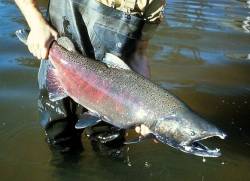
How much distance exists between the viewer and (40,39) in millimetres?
3625

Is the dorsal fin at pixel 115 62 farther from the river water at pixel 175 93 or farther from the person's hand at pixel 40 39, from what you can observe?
the river water at pixel 175 93

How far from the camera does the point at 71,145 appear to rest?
4684 millimetres

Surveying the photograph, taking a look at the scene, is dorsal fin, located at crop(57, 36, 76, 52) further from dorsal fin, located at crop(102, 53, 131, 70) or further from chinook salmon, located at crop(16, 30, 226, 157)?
dorsal fin, located at crop(102, 53, 131, 70)

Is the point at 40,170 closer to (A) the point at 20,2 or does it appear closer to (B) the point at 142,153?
(B) the point at 142,153

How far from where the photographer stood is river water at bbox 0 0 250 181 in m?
4.93

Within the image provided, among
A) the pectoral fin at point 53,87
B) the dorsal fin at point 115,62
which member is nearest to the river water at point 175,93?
the pectoral fin at point 53,87

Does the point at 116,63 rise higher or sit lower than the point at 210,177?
higher

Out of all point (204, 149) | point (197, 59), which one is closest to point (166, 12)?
point (197, 59)

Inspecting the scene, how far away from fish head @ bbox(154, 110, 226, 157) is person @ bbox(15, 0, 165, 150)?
91cm

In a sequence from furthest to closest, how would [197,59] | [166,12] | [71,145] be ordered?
[166,12]
[197,59]
[71,145]

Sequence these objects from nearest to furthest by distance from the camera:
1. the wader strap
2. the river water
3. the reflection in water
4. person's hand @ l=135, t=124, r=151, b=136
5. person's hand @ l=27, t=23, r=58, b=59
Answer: person's hand @ l=135, t=124, r=151, b=136, person's hand @ l=27, t=23, r=58, b=59, the wader strap, the river water, the reflection in water

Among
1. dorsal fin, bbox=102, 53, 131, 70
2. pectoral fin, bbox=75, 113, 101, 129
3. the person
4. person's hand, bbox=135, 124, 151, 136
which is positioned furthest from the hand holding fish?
person's hand, bbox=135, 124, 151, 136

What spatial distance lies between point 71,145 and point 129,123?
1468 millimetres

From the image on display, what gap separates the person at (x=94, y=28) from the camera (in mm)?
3729
